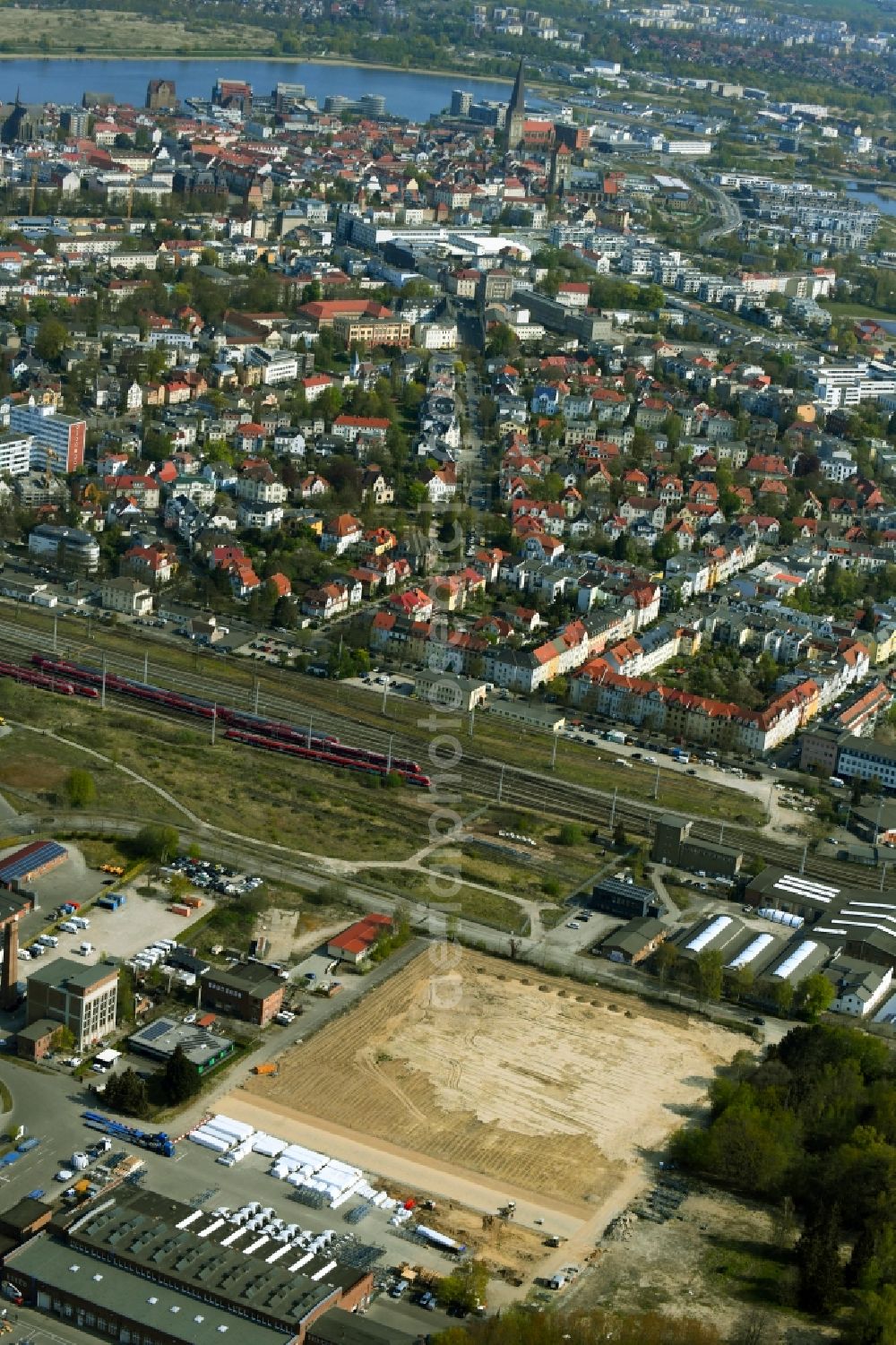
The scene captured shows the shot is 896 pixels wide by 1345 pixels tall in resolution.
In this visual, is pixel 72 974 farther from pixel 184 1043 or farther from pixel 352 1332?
pixel 352 1332

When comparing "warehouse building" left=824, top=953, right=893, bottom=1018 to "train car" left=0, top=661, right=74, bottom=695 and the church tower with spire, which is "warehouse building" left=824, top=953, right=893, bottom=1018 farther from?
the church tower with spire

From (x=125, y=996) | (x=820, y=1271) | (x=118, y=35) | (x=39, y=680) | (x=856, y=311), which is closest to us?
(x=820, y=1271)

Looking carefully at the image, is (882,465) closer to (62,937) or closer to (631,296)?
(631,296)

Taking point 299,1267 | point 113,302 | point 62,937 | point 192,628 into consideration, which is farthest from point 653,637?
point 113,302

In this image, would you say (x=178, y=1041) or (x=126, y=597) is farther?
(x=126, y=597)

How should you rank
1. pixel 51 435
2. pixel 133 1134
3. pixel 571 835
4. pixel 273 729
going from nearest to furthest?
pixel 133 1134 → pixel 571 835 → pixel 273 729 → pixel 51 435

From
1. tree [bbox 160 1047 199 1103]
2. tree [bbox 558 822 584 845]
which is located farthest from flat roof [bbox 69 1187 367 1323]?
tree [bbox 558 822 584 845]

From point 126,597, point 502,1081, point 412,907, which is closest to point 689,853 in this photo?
point 412,907
